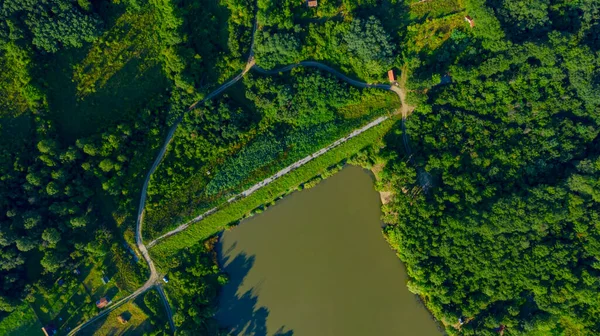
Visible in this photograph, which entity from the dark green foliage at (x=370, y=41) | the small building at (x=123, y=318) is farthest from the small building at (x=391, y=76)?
the small building at (x=123, y=318)

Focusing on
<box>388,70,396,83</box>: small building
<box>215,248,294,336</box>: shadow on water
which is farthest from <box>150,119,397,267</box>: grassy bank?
<box>388,70,396,83</box>: small building

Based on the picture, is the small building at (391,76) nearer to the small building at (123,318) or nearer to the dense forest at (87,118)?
the dense forest at (87,118)

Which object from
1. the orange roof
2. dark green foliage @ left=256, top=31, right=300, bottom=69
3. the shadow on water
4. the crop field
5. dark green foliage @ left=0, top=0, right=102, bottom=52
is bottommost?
the shadow on water

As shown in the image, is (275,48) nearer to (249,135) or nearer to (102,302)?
(249,135)

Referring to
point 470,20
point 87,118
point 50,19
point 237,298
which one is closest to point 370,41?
point 470,20

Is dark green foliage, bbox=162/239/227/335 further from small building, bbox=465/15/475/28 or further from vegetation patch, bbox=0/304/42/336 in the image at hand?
small building, bbox=465/15/475/28

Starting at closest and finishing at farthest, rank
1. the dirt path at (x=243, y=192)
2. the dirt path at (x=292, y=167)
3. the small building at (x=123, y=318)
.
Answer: the small building at (x=123, y=318) < the dirt path at (x=243, y=192) < the dirt path at (x=292, y=167)
